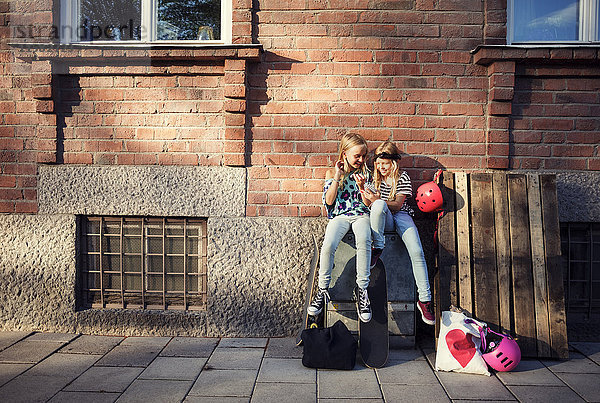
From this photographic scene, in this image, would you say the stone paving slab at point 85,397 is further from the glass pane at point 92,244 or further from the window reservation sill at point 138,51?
the window reservation sill at point 138,51

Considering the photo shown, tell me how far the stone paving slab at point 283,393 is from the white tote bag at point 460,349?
3.54 ft

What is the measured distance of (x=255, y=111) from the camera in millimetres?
4551

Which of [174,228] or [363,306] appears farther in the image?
[174,228]

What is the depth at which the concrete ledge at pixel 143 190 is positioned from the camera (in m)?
4.57

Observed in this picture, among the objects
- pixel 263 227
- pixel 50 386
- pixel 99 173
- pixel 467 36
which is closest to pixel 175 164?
pixel 99 173

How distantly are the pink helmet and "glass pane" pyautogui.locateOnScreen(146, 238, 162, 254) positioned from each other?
3.00 metres

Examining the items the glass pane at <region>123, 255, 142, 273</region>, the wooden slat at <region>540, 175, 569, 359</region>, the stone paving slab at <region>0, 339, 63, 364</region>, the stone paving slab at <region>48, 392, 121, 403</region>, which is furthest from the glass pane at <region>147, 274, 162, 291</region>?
the wooden slat at <region>540, 175, 569, 359</region>

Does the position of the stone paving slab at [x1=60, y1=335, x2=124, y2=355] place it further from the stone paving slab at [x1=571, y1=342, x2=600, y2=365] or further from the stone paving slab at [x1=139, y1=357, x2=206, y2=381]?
the stone paving slab at [x1=571, y1=342, x2=600, y2=365]

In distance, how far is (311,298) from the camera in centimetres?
443

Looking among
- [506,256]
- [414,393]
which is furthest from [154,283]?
[506,256]

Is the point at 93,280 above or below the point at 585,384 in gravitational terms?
above

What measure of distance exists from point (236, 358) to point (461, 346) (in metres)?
1.78

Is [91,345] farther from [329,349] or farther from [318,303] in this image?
[329,349]

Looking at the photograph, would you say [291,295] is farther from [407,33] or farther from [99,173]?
[407,33]
